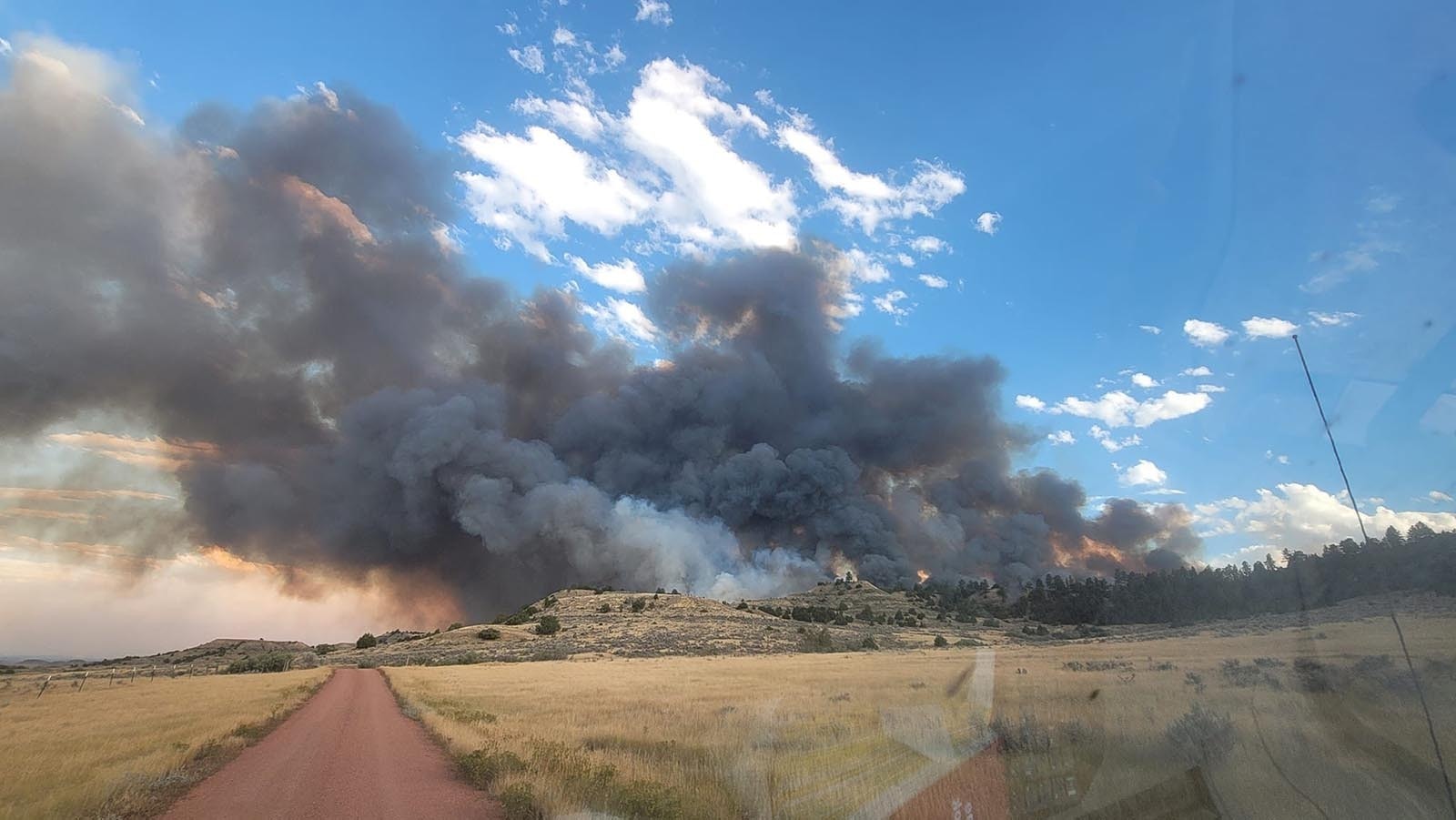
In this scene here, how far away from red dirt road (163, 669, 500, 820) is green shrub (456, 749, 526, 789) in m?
0.29

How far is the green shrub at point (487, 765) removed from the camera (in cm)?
1176

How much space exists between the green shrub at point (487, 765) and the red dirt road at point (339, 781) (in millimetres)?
289

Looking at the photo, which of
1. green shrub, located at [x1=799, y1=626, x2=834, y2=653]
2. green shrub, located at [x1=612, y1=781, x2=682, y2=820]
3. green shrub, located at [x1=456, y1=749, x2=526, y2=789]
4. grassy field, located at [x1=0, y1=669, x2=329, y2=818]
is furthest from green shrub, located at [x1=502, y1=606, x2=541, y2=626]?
green shrub, located at [x1=612, y1=781, x2=682, y2=820]

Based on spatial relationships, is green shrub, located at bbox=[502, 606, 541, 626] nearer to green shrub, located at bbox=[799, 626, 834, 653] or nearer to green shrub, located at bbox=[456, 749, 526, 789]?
green shrub, located at bbox=[799, 626, 834, 653]

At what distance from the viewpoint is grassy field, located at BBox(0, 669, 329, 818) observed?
36.9ft

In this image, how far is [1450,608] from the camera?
27.7 m

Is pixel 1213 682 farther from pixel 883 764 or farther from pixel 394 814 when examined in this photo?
pixel 394 814

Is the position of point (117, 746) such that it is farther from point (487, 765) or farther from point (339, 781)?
point (487, 765)

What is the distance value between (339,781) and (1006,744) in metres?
11.6

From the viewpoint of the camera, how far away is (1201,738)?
990 centimetres

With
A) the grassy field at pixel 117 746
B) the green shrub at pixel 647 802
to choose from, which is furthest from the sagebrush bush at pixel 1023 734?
the grassy field at pixel 117 746

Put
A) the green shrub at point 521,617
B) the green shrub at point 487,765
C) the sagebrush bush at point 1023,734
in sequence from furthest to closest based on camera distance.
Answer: the green shrub at point 521,617 < the green shrub at point 487,765 < the sagebrush bush at point 1023,734

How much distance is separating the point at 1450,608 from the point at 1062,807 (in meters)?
31.3

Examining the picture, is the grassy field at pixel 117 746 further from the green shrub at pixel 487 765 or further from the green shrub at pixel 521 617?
the green shrub at pixel 521 617
